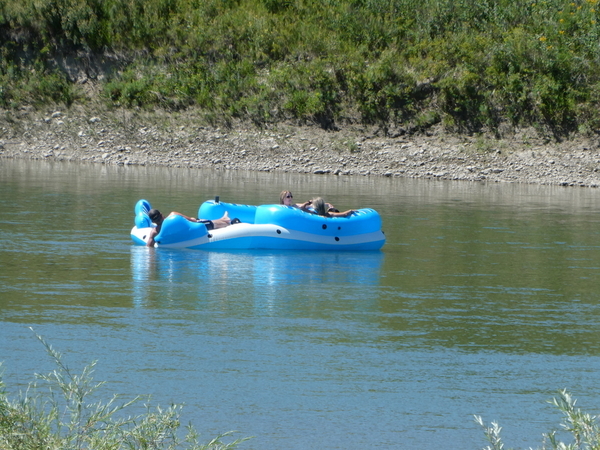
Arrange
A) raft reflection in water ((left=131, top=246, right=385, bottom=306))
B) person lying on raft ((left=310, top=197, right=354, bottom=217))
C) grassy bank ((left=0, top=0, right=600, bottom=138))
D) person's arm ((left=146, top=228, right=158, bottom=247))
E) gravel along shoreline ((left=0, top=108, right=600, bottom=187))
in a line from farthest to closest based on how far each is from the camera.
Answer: grassy bank ((left=0, top=0, right=600, bottom=138)) → gravel along shoreline ((left=0, top=108, right=600, bottom=187)) → person lying on raft ((left=310, top=197, right=354, bottom=217)) → person's arm ((left=146, top=228, right=158, bottom=247)) → raft reflection in water ((left=131, top=246, right=385, bottom=306))

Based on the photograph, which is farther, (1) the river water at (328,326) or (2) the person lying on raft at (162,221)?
(2) the person lying on raft at (162,221)

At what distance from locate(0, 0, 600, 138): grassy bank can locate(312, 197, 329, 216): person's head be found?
17588 mm

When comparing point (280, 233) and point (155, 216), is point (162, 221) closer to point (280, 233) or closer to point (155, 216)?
point (155, 216)

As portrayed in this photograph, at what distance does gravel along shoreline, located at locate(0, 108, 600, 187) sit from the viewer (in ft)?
91.1

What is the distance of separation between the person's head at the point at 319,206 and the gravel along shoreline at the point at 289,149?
48.6ft

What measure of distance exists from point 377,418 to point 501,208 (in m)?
14.0

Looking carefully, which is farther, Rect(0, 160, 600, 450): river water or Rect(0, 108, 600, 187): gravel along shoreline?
Rect(0, 108, 600, 187): gravel along shoreline

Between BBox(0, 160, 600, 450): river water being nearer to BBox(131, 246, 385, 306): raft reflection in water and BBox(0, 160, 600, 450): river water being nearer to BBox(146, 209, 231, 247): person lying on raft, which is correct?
BBox(131, 246, 385, 306): raft reflection in water

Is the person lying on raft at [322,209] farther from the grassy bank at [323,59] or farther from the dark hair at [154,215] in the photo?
the grassy bank at [323,59]

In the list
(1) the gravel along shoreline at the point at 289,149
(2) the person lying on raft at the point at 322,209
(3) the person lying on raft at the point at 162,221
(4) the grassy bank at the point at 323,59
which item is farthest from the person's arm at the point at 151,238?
(4) the grassy bank at the point at 323,59

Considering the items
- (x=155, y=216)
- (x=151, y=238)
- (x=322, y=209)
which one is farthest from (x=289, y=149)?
(x=151, y=238)

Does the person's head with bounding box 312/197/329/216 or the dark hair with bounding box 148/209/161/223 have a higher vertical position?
the person's head with bounding box 312/197/329/216

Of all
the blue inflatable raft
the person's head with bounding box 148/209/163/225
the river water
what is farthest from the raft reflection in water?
the person's head with bounding box 148/209/163/225

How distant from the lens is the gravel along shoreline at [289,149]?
27.8 meters
